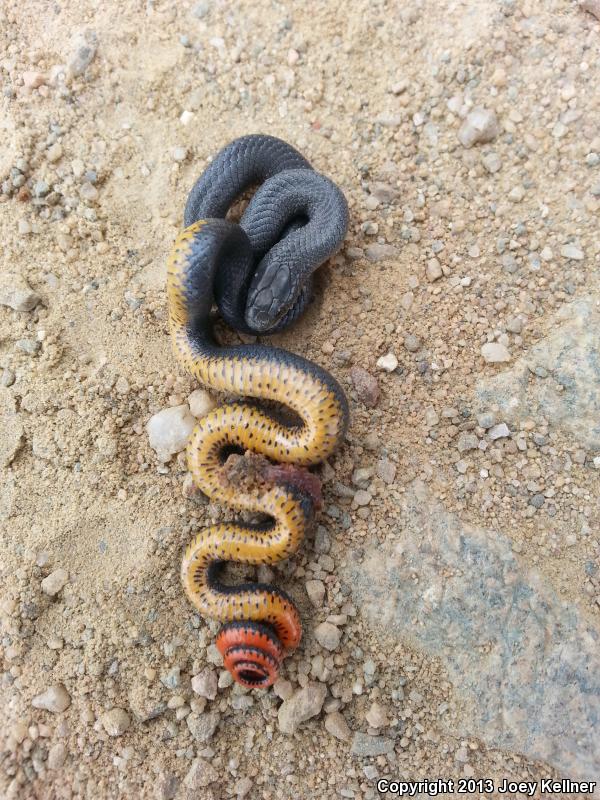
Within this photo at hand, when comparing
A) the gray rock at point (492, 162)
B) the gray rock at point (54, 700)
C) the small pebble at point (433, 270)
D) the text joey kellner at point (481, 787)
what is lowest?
the text joey kellner at point (481, 787)

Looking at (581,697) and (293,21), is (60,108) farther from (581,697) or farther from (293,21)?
(581,697)

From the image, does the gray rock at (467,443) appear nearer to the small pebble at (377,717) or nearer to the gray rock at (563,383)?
the gray rock at (563,383)

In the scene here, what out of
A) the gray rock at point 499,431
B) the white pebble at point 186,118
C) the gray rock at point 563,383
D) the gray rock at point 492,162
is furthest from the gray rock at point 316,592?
the white pebble at point 186,118

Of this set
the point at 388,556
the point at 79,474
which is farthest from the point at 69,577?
the point at 388,556

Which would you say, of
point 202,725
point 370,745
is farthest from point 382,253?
point 202,725

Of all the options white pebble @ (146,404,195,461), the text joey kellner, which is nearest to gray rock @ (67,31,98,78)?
white pebble @ (146,404,195,461)

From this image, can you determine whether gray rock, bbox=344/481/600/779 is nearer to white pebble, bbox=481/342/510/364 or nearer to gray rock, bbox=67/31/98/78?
white pebble, bbox=481/342/510/364
